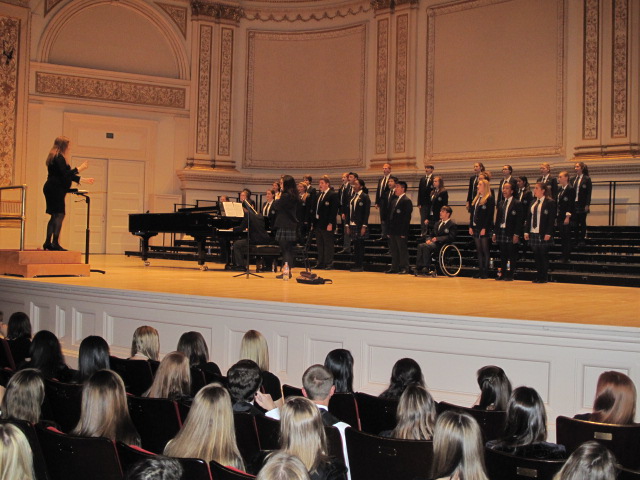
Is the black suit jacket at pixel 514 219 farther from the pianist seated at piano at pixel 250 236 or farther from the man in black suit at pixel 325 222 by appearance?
the pianist seated at piano at pixel 250 236

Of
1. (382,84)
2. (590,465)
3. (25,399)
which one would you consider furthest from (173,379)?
(382,84)

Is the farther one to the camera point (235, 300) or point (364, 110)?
point (364, 110)

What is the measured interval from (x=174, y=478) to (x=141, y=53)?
17.2 metres

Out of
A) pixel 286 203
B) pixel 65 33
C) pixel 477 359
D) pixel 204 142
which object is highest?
pixel 65 33

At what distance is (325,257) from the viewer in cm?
1362

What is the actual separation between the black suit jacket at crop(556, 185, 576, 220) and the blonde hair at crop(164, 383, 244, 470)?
34.0ft

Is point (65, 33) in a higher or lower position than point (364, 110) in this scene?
higher

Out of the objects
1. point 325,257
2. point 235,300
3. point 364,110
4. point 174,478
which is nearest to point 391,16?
point 364,110

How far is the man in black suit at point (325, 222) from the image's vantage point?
13.3 metres

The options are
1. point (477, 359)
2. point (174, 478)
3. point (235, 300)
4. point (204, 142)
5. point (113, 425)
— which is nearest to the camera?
point (174, 478)

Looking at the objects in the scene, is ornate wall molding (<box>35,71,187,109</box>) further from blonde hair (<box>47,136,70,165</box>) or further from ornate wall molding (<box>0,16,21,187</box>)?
blonde hair (<box>47,136,70,165</box>)

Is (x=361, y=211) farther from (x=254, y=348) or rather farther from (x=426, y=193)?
(x=254, y=348)

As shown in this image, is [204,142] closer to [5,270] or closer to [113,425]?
[5,270]

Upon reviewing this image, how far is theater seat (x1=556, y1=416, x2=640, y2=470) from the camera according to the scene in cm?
331
